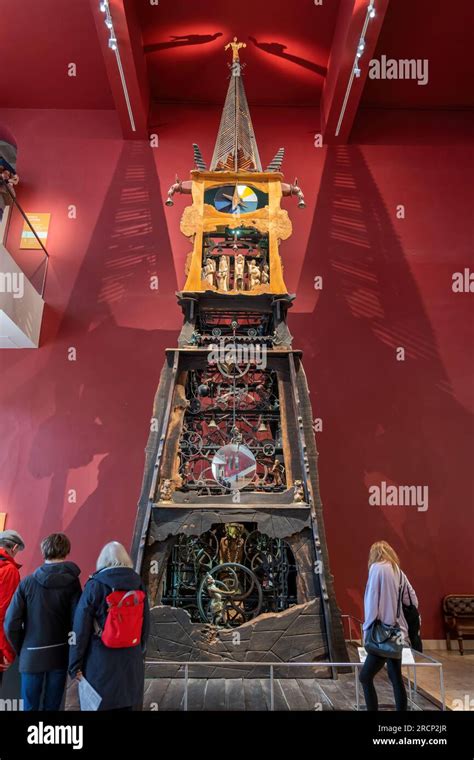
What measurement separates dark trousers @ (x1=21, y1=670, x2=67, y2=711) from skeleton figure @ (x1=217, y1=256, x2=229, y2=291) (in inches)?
168

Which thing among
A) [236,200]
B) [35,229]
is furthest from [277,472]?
[35,229]

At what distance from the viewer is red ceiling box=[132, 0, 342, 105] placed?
8.95m

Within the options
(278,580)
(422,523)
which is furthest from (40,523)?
(422,523)

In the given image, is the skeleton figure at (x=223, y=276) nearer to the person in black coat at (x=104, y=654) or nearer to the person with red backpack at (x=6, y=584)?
the person with red backpack at (x=6, y=584)

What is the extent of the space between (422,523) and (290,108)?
7.59m

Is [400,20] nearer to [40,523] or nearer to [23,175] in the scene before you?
[23,175]

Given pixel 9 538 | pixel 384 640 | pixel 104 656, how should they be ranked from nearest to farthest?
pixel 104 656 → pixel 384 640 → pixel 9 538

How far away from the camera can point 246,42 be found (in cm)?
941

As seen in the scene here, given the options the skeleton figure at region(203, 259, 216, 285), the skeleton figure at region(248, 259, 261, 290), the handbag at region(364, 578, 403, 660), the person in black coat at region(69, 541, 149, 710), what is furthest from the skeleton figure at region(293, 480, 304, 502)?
the skeleton figure at region(203, 259, 216, 285)

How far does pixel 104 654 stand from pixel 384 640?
1.60m

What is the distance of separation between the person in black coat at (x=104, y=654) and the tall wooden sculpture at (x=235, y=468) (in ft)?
4.66

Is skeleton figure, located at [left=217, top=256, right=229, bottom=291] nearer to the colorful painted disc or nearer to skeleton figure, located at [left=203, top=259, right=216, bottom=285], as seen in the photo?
skeleton figure, located at [left=203, top=259, right=216, bottom=285]

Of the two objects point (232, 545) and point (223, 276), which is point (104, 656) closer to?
point (232, 545)

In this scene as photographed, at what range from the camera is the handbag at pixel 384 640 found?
3137mm
